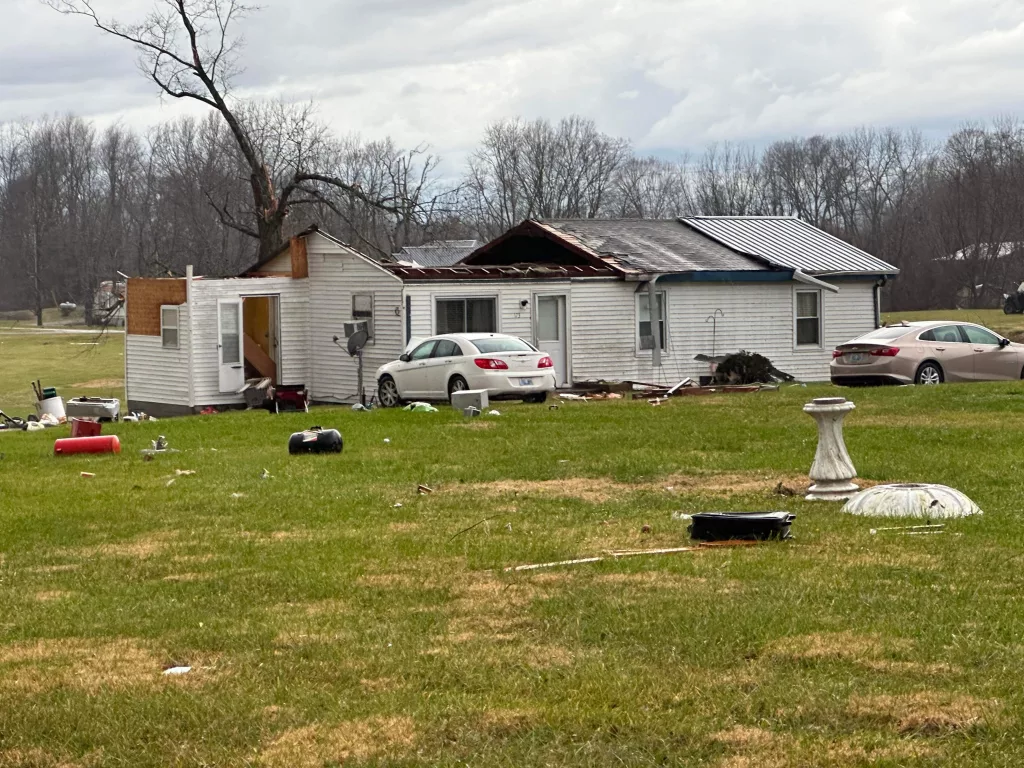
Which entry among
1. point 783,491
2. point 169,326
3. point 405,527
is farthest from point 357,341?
point 405,527

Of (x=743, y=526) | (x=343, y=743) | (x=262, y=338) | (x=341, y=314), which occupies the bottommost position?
(x=343, y=743)

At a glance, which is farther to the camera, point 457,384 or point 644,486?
point 457,384

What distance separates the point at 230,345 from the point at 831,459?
19.0 metres

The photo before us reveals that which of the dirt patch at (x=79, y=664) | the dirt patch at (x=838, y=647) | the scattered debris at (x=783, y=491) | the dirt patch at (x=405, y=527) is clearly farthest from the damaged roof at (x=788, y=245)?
the dirt patch at (x=79, y=664)

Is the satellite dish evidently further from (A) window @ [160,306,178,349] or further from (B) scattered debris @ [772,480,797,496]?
(B) scattered debris @ [772,480,797,496]

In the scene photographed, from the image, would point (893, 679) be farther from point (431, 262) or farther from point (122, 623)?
point (431, 262)

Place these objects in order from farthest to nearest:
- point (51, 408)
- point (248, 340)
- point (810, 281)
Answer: point (810, 281), point (248, 340), point (51, 408)

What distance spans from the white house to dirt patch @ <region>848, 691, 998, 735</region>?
22.6 m

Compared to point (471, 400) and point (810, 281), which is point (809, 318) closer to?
point (810, 281)

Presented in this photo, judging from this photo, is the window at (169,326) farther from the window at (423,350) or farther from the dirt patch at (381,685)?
the dirt patch at (381,685)

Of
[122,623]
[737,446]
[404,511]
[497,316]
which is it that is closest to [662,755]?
[122,623]

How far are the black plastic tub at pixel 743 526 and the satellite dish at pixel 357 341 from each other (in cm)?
1941

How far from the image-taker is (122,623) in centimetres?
788

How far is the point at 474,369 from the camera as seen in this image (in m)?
24.7
